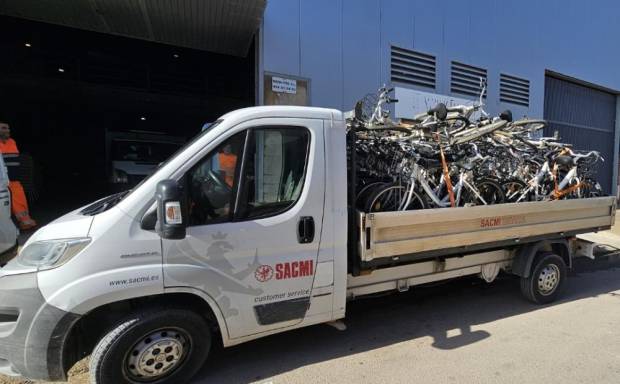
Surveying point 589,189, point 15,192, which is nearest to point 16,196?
point 15,192

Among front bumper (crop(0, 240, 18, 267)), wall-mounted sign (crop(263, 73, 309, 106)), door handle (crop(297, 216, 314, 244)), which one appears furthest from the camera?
wall-mounted sign (crop(263, 73, 309, 106))

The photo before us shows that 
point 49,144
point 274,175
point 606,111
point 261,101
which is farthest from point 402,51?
point 49,144

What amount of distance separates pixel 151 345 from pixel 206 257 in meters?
0.72

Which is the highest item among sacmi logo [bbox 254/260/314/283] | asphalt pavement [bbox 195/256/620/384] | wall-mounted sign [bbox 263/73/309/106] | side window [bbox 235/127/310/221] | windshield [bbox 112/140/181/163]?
wall-mounted sign [bbox 263/73/309/106]

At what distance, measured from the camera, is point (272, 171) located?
3037 mm

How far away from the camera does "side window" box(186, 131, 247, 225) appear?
108 inches

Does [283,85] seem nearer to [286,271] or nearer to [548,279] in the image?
[286,271]

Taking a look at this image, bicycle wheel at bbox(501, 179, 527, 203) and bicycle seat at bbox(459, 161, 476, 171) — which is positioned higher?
bicycle seat at bbox(459, 161, 476, 171)

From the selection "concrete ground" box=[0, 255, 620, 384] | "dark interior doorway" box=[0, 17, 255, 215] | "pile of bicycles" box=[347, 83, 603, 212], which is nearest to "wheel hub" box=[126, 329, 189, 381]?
"concrete ground" box=[0, 255, 620, 384]

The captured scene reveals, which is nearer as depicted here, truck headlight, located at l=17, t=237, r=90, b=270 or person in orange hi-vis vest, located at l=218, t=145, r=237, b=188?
truck headlight, located at l=17, t=237, r=90, b=270

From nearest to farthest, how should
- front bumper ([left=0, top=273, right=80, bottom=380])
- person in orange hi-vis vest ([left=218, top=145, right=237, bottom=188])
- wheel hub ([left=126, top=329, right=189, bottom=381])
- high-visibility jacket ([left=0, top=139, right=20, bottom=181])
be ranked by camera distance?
front bumper ([left=0, top=273, right=80, bottom=380])
wheel hub ([left=126, top=329, right=189, bottom=381])
person in orange hi-vis vest ([left=218, top=145, right=237, bottom=188])
high-visibility jacket ([left=0, top=139, right=20, bottom=181])

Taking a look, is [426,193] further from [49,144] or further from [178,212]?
[49,144]

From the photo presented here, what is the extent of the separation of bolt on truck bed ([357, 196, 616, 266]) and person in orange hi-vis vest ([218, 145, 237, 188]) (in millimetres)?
1181

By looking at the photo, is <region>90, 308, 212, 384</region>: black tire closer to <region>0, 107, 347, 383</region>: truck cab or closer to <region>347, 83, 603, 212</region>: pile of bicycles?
<region>0, 107, 347, 383</region>: truck cab
